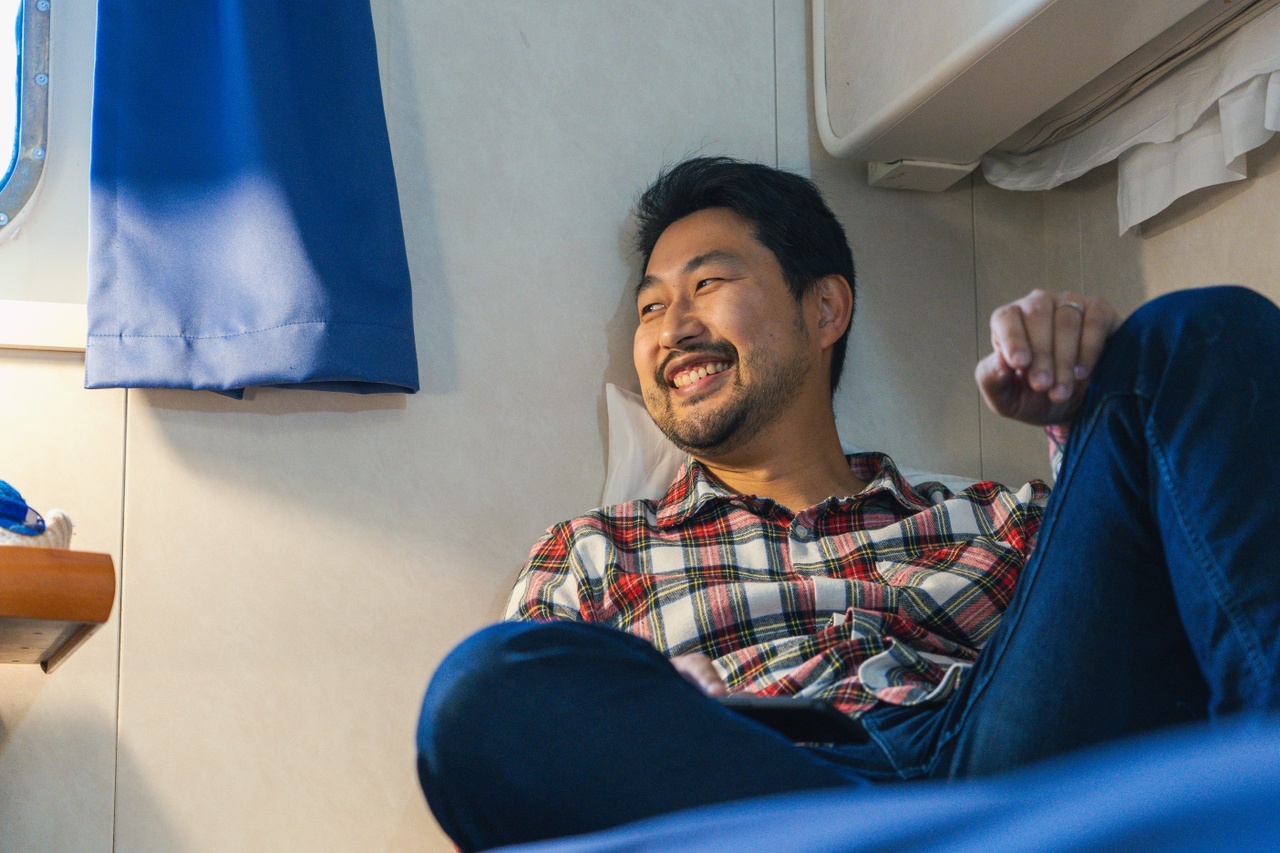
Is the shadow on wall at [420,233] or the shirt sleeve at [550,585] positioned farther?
the shadow on wall at [420,233]

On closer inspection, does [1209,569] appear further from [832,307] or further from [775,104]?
[775,104]

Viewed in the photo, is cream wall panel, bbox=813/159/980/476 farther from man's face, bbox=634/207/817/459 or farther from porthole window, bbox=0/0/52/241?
porthole window, bbox=0/0/52/241

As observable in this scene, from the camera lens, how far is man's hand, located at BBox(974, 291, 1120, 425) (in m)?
0.80

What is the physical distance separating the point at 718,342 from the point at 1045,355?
28.3 inches

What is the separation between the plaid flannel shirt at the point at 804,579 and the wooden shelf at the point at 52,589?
457 millimetres

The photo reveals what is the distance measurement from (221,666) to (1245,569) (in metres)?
1.18

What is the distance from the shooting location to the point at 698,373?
152 cm

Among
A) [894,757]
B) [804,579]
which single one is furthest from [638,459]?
[894,757]

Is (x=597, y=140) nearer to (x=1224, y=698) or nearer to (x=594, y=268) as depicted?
(x=594, y=268)

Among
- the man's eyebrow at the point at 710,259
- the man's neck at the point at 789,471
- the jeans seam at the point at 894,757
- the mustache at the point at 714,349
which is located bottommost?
the jeans seam at the point at 894,757

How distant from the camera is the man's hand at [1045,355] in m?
0.80

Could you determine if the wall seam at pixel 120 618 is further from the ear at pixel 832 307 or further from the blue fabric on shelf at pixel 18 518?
the ear at pixel 832 307

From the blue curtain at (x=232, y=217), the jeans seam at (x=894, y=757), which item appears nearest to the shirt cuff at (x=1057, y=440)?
the jeans seam at (x=894, y=757)

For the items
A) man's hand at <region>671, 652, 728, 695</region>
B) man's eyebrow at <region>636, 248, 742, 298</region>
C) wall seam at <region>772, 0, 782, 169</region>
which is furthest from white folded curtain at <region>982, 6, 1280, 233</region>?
man's hand at <region>671, 652, 728, 695</region>
